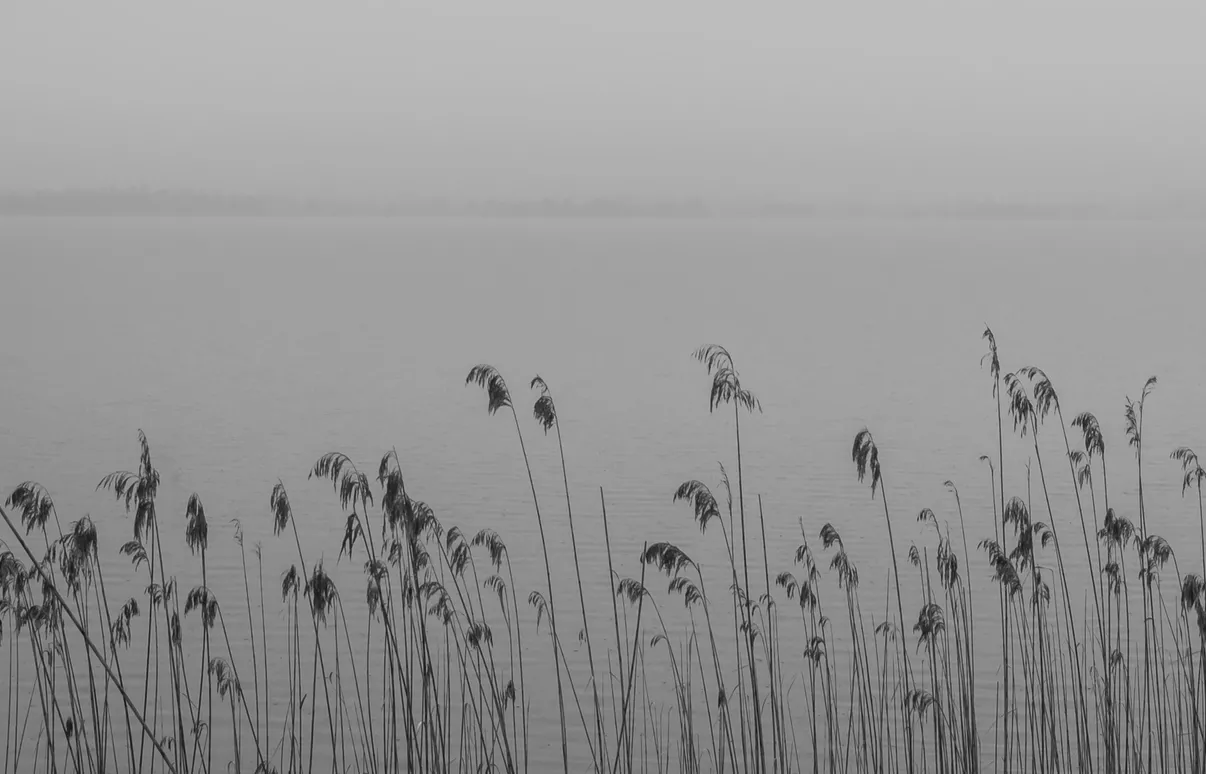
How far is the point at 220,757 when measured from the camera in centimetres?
738

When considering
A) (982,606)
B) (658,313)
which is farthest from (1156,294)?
(982,606)

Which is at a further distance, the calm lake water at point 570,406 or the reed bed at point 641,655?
the calm lake water at point 570,406

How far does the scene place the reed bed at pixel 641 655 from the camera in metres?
4.47

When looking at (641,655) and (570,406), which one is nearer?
(641,655)

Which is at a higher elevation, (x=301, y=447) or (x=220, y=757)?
(x=301, y=447)

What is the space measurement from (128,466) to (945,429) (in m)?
11.7

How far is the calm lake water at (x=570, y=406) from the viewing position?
12734 millimetres

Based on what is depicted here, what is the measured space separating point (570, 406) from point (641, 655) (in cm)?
1619

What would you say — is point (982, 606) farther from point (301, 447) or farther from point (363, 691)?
point (301, 447)

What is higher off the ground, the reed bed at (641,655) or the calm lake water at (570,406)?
the calm lake water at (570,406)

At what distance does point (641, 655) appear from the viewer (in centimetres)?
511

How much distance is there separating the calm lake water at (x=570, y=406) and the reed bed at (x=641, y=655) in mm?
289

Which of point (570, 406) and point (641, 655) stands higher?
point (570, 406)

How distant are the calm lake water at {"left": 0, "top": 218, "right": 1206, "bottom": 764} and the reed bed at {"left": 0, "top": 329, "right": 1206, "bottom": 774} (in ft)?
0.95
